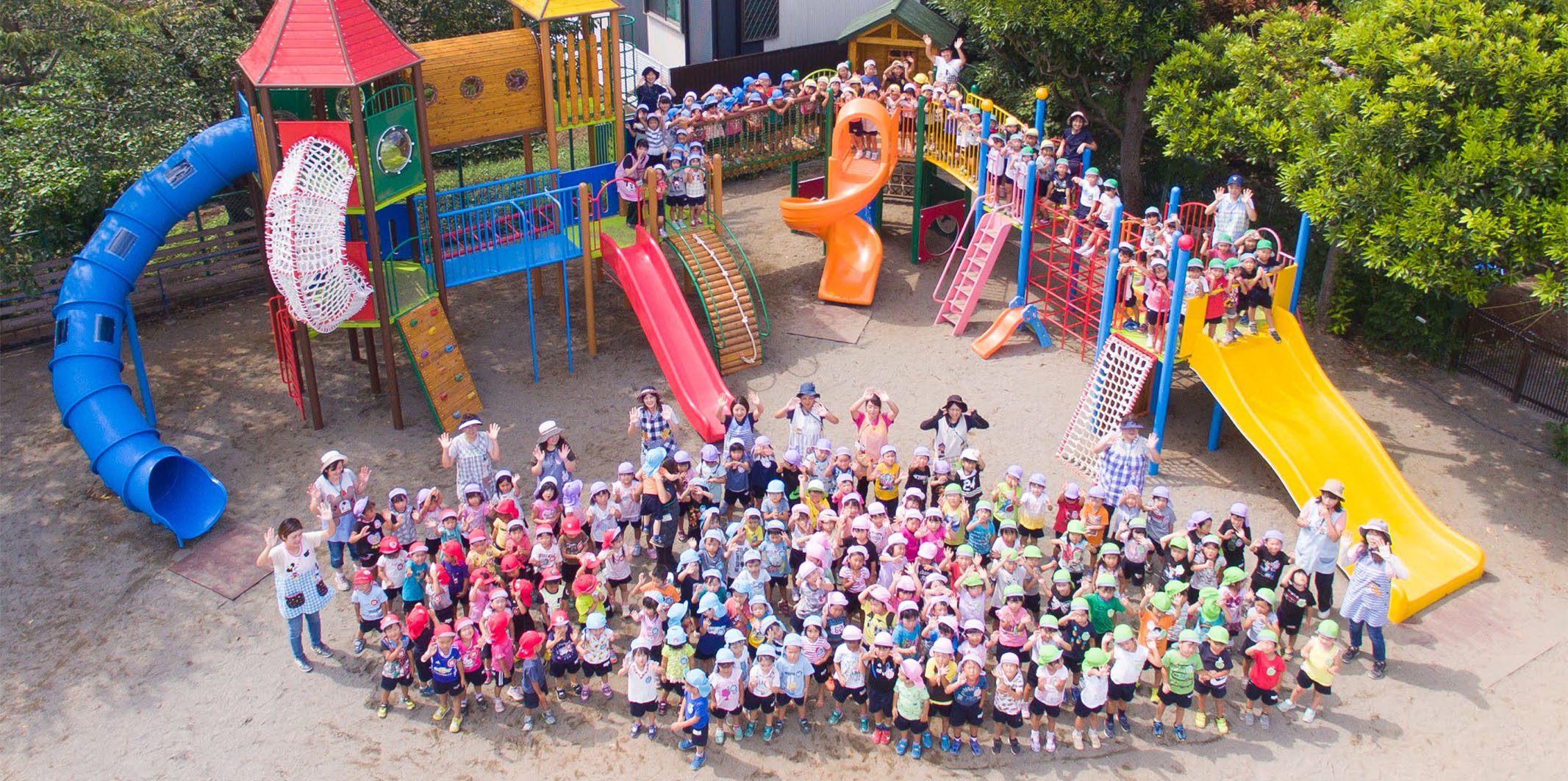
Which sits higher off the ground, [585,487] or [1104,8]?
[1104,8]

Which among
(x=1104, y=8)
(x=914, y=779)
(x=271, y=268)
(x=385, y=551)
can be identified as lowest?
(x=914, y=779)

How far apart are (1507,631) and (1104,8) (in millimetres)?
10820

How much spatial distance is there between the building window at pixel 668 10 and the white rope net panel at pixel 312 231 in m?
13.0

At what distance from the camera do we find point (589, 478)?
15383 millimetres

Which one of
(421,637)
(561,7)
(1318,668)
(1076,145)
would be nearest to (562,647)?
(421,637)

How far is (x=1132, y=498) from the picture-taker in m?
12.8

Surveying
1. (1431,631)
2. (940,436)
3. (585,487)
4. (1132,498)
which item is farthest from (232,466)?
(1431,631)

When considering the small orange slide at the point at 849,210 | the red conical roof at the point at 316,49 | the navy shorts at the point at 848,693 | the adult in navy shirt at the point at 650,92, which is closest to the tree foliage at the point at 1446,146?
the small orange slide at the point at 849,210

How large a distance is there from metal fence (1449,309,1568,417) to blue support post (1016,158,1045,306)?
581 centimetres

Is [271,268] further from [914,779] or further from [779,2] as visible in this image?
[779,2]

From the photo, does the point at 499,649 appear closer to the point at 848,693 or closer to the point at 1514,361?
the point at 848,693

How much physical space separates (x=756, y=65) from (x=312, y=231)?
1418cm

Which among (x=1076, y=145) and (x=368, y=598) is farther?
(x=1076, y=145)

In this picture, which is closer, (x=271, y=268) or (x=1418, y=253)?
(x=1418, y=253)
